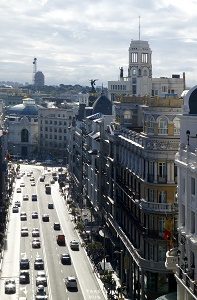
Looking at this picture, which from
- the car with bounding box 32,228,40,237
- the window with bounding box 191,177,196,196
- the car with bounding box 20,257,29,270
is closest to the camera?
the window with bounding box 191,177,196,196

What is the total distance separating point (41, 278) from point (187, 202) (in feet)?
161

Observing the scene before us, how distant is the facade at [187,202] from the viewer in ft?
212

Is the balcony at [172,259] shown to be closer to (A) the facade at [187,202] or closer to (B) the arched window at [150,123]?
(A) the facade at [187,202]

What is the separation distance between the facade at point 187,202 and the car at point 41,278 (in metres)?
40.9

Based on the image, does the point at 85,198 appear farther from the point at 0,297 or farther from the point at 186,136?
the point at 186,136

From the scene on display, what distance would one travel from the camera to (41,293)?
102 m

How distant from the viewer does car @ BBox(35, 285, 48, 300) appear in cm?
9888

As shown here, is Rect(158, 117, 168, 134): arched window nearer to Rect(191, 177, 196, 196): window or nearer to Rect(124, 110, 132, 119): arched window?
Rect(124, 110, 132, 119): arched window

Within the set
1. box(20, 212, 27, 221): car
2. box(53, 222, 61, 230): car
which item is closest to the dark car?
box(53, 222, 61, 230): car

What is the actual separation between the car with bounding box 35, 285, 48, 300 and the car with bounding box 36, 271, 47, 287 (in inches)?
147

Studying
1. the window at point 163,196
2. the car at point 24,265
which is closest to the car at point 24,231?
the car at point 24,265

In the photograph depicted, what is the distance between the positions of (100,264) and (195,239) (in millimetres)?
58509

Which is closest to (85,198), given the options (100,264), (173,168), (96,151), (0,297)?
(96,151)

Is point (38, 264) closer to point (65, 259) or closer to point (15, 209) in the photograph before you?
point (65, 259)
